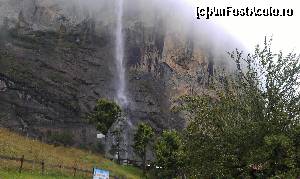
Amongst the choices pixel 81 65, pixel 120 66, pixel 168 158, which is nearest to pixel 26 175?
pixel 168 158

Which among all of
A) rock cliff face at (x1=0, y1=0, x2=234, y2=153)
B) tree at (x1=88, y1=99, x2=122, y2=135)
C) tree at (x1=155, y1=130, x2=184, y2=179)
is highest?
rock cliff face at (x1=0, y1=0, x2=234, y2=153)

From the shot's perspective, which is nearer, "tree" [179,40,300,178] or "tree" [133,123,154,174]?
"tree" [179,40,300,178]

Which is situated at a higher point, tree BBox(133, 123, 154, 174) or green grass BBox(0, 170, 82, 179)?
tree BBox(133, 123, 154, 174)

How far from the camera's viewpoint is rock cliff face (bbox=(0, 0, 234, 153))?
3607 inches

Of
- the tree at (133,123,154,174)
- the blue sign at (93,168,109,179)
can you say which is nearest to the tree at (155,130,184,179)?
the tree at (133,123,154,174)

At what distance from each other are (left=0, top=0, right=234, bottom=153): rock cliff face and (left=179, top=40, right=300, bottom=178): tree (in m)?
66.4

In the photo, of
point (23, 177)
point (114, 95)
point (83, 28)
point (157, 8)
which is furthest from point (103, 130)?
point (157, 8)

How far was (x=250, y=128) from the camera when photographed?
17.5 meters

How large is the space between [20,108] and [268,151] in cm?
7990

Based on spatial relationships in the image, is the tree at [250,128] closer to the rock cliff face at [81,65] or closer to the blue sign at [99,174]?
the blue sign at [99,174]

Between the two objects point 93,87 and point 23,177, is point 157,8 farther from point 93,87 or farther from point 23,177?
point 23,177

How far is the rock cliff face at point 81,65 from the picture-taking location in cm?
9162

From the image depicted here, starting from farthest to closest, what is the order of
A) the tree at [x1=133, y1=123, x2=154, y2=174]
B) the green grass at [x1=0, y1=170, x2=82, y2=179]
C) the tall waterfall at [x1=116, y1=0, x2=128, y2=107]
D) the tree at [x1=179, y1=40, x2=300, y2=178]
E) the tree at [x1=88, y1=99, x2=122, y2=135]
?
the tall waterfall at [x1=116, y1=0, x2=128, y2=107]
the tree at [x1=133, y1=123, x2=154, y2=174]
the tree at [x1=88, y1=99, x2=122, y2=135]
the green grass at [x1=0, y1=170, x2=82, y2=179]
the tree at [x1=179, y1=40, x2=300, y2=178]

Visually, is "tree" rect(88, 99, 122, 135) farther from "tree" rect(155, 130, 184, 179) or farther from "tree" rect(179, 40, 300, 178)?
"tree" rect(179, 40, 300, 178)
